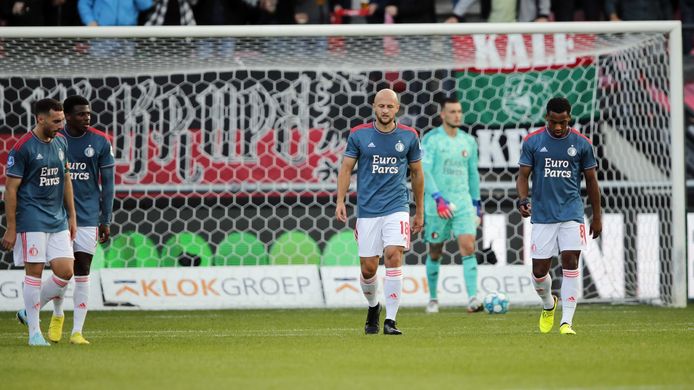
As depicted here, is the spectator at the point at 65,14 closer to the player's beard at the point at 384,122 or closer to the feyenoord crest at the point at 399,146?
the player's beard at the point at 384,122

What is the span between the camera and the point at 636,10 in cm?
1777

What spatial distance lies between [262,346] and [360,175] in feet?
6.13

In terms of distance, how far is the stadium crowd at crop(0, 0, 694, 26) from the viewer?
650 inches

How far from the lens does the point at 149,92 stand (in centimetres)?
1568

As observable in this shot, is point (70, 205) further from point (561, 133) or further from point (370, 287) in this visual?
point (561, 133)

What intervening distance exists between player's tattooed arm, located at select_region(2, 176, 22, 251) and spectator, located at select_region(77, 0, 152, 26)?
280 inches

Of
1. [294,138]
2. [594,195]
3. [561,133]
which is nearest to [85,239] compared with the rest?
[561,133]

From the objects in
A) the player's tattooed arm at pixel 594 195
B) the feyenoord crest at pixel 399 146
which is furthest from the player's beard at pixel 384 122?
the player's tattooed arm at pixel 594 195

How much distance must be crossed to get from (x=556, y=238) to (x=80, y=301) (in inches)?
147

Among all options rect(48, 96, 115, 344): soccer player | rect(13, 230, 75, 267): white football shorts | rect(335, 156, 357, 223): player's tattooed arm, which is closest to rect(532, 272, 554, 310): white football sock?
rect(335, 156, 357, 223): player's tattooed arm

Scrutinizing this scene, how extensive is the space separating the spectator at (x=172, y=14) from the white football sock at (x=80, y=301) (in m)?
6.82

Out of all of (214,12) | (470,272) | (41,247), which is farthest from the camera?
(214,12)

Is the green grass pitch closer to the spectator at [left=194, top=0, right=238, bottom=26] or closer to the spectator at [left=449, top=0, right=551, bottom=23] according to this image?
the spectator at [left=194, top=0, right=238, bottom=26]

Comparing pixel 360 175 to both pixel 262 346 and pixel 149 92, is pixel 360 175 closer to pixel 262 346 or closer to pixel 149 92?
pixel 262 346
